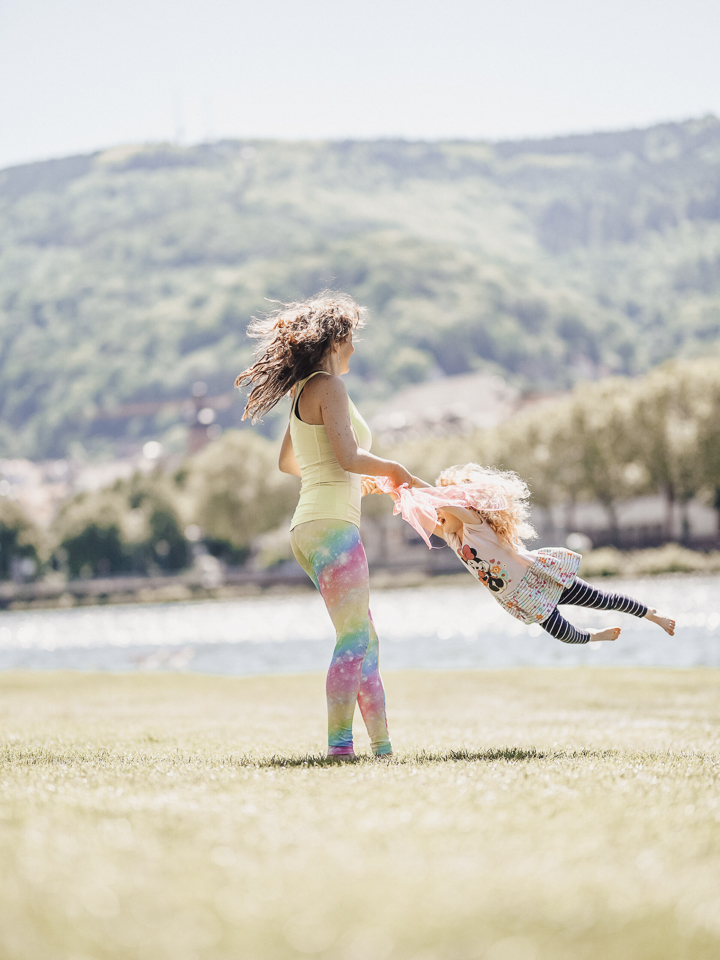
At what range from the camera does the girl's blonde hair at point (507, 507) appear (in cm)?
870

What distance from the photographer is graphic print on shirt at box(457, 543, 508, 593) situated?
8.52 metres

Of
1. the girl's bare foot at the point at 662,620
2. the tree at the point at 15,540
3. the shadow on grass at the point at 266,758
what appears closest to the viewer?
the shadow on grass at the point at 266,758

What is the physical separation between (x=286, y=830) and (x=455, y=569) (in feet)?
336

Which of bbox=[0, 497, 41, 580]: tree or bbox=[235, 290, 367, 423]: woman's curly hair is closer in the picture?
Result: bbox=[235, 290, 367, 423]: woman's curly hair

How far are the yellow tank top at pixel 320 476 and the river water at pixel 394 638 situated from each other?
70.6ft

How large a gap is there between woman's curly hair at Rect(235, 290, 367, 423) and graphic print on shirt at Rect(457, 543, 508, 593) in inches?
77.3

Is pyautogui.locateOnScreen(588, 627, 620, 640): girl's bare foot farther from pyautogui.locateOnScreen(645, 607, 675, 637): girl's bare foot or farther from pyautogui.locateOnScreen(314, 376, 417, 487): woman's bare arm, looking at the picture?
pyautogui.locateOnScreen(314, 376, 417, 487): woman's bare arm

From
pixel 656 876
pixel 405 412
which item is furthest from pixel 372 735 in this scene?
pixel 405 412

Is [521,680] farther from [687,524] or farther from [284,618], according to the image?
[687,524]

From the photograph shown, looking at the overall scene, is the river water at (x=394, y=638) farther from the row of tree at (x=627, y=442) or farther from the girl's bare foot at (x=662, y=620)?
the girl's bare foot at (x=662, y=620)

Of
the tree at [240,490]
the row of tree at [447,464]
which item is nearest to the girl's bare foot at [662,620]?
the row of tree at [447,464]

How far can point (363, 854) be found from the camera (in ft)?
13.6

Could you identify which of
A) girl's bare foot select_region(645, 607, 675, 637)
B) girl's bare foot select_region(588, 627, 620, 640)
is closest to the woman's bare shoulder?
girl's bare foot select_region(588, 627, 620, 640)

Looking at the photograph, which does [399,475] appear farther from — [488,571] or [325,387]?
[488,571]
